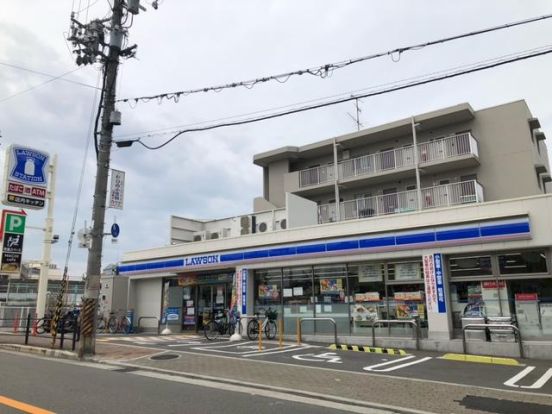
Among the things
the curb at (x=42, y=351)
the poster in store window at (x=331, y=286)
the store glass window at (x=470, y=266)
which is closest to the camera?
the curb at (x=42, y=351)

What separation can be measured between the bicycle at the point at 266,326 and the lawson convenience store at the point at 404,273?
82cm

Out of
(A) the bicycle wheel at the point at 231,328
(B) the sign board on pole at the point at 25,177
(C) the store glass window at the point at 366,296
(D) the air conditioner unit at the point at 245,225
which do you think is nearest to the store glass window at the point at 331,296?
(C) the store glass window at the point at 366,296

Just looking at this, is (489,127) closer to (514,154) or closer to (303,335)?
(514,154)

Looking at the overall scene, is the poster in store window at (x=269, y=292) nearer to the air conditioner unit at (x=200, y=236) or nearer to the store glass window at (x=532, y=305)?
the store glass window at (x=532, y=305)

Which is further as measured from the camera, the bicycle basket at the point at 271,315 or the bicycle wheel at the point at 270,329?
the bicycle basket at the point at 271,315

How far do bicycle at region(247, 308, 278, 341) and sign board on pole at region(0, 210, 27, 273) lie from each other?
10.4 metres

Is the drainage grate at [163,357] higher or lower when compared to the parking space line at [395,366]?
higher

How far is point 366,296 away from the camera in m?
18.5

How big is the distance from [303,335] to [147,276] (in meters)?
10.2

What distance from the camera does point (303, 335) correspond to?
1905 centimetres

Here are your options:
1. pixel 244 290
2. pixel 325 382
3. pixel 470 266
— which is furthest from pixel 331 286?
pixel 325 382

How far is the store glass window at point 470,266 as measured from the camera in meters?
16.4

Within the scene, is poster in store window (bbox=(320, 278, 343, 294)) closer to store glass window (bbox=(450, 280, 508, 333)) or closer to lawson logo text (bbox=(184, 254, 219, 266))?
store glass window (bbox=(450, 280, 508, 333))

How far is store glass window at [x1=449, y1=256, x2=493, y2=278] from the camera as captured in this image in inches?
647
